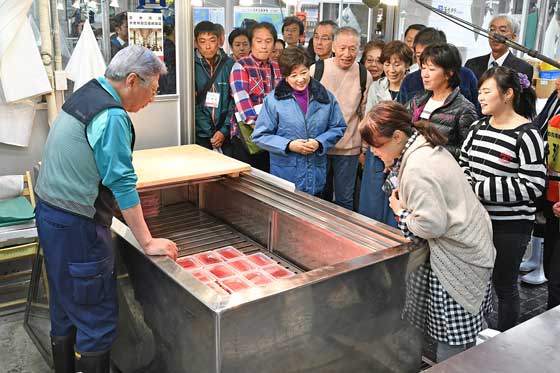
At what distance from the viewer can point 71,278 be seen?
1.89m

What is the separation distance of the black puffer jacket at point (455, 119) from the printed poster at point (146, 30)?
1519mm

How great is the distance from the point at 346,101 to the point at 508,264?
1461mm

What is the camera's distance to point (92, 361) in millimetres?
1950

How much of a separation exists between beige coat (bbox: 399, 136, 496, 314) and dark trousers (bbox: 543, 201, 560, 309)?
650mm

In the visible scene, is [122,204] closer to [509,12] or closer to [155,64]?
[155,64]

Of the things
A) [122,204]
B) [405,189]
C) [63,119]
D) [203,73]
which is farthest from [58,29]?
[405,189]

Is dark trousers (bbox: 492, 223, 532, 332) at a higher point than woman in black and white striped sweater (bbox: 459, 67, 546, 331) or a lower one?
lower

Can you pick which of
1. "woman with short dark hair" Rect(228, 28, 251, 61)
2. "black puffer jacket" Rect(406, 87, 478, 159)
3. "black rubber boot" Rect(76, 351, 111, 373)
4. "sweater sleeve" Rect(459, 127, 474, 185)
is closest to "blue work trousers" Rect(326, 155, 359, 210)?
"black puffer jacket" Rect(406, 87, 478, 159)

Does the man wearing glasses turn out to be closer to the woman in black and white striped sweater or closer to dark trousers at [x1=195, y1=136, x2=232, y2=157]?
dark trousers at [x1=195, y1=136, x2=232, y2=157]

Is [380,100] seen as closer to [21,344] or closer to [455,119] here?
[455,119]

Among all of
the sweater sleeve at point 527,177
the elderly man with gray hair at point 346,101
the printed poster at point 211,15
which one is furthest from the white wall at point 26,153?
the sweater sleeve at point 527,177

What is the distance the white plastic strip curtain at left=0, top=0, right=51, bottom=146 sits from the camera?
264 cm

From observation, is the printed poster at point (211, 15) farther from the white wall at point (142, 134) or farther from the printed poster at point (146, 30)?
the white wall at point (142, 134)

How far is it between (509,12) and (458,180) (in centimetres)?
466
